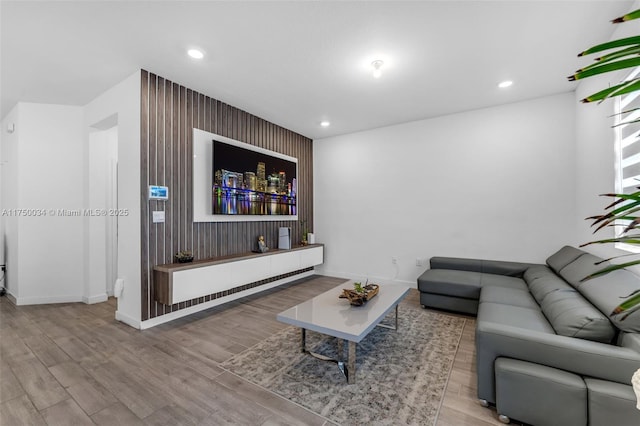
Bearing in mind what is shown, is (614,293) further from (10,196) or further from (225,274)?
(10,196)

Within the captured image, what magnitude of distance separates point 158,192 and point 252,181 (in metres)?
1.41

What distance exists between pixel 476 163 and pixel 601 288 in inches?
99.7

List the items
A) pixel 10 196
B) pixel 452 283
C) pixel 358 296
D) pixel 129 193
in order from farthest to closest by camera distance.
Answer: pixel 10 196 → pixel 452 283 → pixel 129 193 → pixel 358 296

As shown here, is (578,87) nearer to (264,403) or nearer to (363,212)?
(363,212)

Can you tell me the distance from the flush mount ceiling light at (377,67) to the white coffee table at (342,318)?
235cm

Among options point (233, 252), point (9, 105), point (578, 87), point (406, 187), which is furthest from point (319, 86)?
point (9, 105)

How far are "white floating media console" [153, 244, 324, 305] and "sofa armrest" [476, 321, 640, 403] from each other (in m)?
2.82

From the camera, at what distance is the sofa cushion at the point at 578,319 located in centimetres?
172

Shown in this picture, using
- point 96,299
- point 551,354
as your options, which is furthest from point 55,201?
point 551,354

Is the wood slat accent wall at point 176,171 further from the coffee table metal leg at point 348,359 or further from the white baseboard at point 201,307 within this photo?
the coffee table metal leg at point 348,359

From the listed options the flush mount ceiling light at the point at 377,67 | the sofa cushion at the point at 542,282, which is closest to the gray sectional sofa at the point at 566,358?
the sofa cushion at the point at 542,282

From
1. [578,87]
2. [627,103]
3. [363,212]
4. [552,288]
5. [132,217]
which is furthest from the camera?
[363,212]

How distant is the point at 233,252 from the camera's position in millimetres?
4141

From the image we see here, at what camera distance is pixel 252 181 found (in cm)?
433
